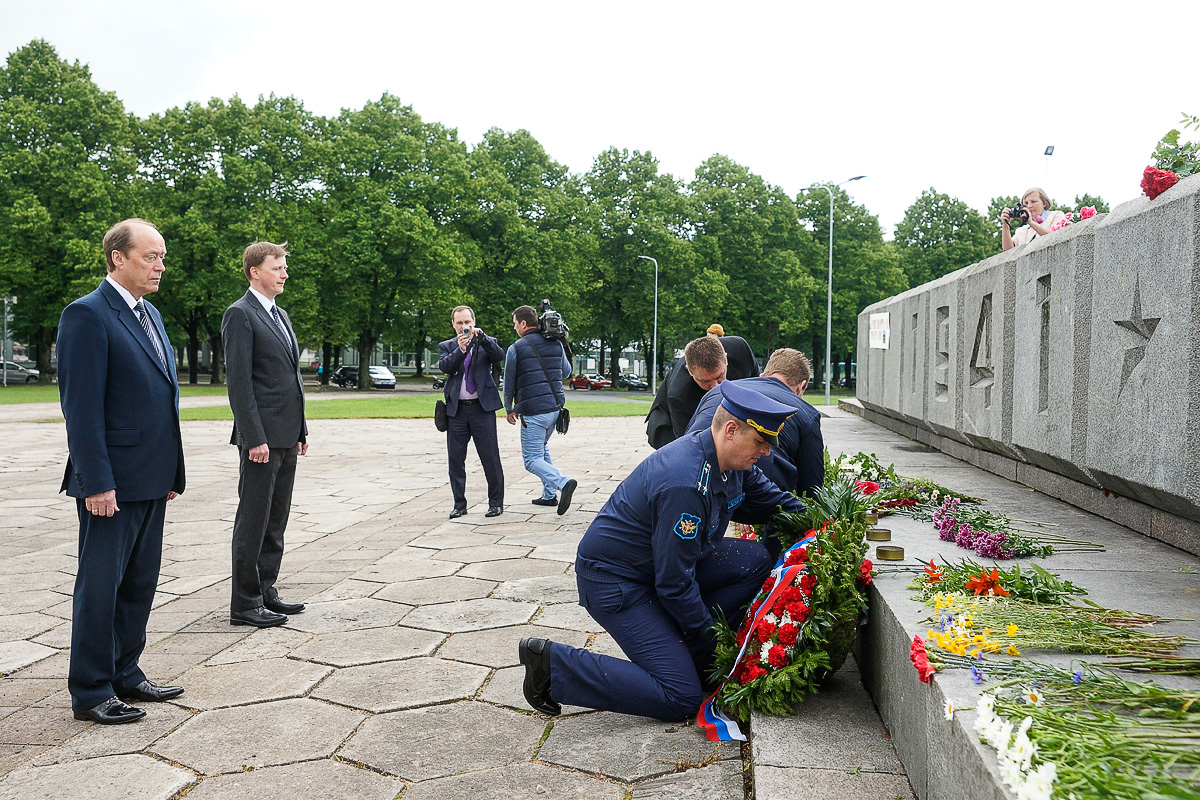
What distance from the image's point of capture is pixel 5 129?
113ft

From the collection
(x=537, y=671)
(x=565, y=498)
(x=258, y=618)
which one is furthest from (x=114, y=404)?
(x=565, y=498)

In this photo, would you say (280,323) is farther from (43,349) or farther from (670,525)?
(43,349)

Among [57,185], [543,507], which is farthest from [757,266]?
[543,507]

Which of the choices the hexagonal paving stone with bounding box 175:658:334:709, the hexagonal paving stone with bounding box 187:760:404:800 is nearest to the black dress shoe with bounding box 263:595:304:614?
the hexagonal paving stone with bounding box 175:658:334:709

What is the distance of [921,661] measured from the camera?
2420 millimetres

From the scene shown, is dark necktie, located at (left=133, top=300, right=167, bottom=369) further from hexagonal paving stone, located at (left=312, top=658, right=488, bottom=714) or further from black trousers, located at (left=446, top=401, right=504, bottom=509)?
black trousers, located at (left=446, top=401, right=504, bottom=509)

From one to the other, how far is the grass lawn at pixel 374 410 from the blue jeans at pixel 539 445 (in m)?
14.0

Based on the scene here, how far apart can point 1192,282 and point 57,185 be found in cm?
3917

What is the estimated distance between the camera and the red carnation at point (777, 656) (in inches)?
123

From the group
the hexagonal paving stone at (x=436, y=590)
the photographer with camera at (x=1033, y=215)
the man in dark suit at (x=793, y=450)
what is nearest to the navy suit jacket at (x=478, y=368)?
the hexagonal paving stone at (x=436, y=590)

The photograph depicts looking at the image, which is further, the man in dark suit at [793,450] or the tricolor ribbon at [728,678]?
the man in dark suit at [793,450]

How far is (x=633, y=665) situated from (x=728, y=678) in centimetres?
34

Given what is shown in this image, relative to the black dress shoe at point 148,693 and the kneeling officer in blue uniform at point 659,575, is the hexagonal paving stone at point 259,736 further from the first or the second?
the kneeling officer in blue uniform at point 659,575

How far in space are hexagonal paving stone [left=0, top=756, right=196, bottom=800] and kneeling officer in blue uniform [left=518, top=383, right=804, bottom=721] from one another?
1.22m
